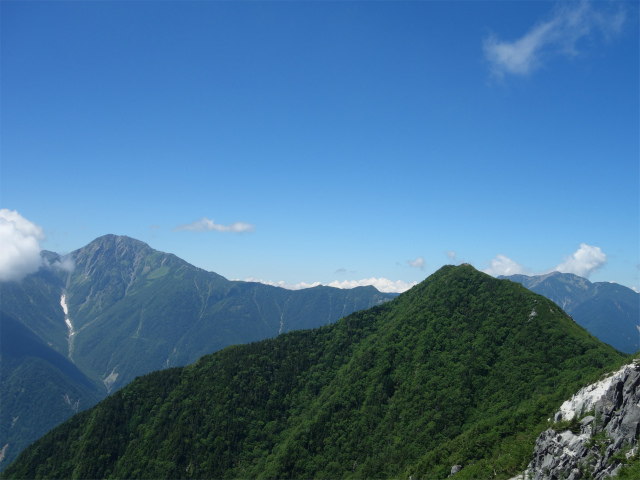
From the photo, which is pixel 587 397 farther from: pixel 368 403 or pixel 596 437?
pixel 368 403

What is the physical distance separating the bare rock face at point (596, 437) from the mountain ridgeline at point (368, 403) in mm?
22153

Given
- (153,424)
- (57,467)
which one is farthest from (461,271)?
(57,467)

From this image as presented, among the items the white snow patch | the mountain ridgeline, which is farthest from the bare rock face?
the mountain ridgeline

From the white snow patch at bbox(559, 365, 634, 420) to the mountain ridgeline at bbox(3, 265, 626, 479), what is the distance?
14.5m

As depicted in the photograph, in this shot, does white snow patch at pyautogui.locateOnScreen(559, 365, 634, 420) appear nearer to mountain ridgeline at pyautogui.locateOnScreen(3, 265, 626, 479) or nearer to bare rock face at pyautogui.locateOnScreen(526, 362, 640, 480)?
bare rock face at pyautogui.locateOnScreen(526, 362, 640, 480)

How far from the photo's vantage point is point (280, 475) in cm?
13612

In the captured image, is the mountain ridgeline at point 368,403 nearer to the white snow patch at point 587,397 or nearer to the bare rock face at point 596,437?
the white snow patch at point 587,397

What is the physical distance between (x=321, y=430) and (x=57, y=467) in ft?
405

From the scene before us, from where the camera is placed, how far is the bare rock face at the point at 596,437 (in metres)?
49.8

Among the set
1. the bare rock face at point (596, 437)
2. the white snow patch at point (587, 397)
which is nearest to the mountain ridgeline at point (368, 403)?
the white snow patch at point (587, 397)

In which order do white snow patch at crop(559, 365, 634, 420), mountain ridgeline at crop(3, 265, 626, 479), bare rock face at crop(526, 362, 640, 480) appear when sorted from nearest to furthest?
bare rock face at crop(526, 362, 640, 480) < white snow patch at crop(559, 365, 634, 420) < mountain ridgeline at crop(3, 265, 626, 479)

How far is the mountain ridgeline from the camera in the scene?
113812mm

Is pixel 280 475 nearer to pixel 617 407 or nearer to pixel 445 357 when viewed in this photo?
pixel 445 357

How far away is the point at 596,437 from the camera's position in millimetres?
53844
